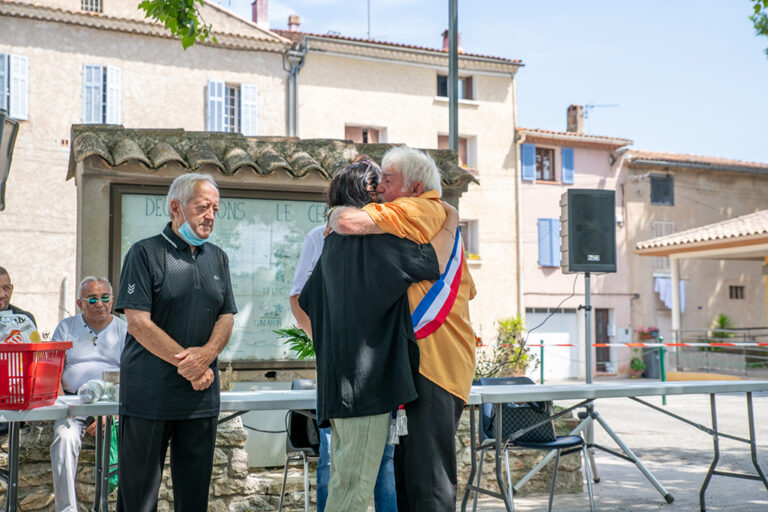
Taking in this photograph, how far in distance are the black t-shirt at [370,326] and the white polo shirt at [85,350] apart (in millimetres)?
2540

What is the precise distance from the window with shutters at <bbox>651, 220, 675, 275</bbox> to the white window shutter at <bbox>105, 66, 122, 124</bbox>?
17.8 meters

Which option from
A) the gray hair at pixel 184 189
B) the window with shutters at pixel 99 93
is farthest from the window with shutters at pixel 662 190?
the gray hair at pixel 184 189

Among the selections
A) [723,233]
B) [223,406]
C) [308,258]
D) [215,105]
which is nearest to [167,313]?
[223,406]

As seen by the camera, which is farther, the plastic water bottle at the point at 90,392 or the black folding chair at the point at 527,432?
the black folding chair at the point at 527,432

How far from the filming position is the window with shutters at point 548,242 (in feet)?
84.1

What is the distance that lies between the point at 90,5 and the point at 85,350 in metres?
17.1

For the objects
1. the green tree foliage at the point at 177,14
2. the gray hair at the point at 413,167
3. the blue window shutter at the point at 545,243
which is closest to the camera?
the gray hair at the point at 413,167

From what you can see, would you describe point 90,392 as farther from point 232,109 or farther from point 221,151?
point 232,109

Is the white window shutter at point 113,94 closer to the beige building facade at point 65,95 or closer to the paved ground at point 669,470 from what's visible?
the beige building facade at point 65,95

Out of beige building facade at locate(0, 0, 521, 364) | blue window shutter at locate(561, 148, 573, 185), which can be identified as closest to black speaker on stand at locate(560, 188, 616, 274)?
beige building facade at locate(0, 0, 521, 364)

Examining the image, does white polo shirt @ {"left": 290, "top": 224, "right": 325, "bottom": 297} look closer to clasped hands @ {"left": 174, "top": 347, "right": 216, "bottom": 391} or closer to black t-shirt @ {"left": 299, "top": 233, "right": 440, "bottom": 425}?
clasped hands @ {"left": 174, "top": 347, "right": 216, "bottom": 391}

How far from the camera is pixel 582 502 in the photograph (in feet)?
19.3

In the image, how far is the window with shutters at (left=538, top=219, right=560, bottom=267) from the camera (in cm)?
2564

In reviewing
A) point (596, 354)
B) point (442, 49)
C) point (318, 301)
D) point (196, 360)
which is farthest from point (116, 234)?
point (596, 354)
